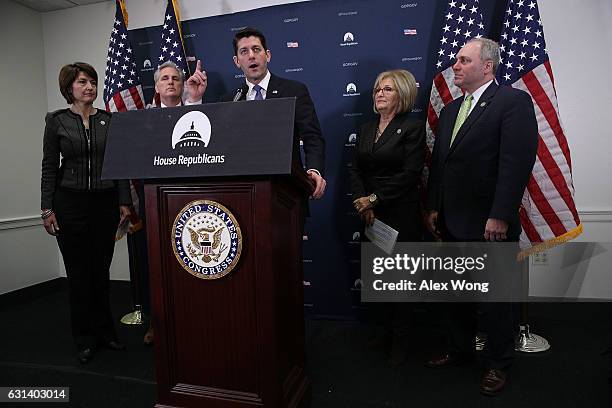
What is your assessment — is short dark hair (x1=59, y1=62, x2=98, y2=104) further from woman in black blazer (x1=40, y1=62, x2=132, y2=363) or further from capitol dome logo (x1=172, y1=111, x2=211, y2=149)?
capitol dome logo (x1=172, y1=111, x2=211, y2=149)

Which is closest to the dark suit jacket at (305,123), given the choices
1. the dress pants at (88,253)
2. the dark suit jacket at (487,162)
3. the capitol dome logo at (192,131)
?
the capitol dome logo at (192,131)

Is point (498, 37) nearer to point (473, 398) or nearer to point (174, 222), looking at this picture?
point (473, 398)

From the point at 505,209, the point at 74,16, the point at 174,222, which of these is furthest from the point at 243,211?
the point at 74,16

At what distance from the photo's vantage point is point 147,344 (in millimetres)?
2447

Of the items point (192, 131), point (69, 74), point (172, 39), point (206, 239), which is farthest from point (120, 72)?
point (206, 239)

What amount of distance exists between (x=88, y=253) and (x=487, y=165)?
7.20 ft

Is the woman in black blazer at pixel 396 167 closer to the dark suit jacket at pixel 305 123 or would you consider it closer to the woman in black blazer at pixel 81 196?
the dark suit jacket at pixel 305 123

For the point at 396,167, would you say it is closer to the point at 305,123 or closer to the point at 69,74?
the point at 305,123

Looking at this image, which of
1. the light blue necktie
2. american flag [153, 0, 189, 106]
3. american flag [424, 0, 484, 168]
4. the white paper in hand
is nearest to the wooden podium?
the light blue necktie

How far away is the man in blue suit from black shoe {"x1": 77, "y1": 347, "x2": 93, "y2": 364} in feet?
6.81

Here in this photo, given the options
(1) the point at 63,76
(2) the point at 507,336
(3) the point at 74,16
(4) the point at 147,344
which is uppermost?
(3) the point at 74,16

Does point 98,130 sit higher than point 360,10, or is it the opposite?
point 360,10

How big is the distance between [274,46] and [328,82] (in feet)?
1.63

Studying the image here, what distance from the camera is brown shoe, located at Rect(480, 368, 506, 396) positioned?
71.9 inches
